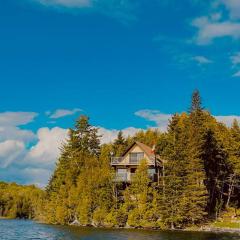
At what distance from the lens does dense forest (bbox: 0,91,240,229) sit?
72.8 meters

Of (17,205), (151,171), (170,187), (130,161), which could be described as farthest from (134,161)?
(17,205)

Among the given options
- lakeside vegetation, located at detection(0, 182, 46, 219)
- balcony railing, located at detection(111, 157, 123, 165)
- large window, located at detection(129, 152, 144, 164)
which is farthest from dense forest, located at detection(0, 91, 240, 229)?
lakeside vegetation, located at detection(0, 182, 46, 219)

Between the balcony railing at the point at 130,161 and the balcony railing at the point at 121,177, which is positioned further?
the balcony railing at the point at 130,161

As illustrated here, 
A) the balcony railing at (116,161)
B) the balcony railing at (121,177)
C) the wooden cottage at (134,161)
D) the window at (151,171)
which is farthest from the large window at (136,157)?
the balcony railing at (121,177)

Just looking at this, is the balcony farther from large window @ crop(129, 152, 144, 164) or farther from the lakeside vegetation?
the lakeside vegetation

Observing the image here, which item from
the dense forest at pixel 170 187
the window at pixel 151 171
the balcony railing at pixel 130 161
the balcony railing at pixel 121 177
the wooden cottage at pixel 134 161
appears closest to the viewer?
the dense forest at pixel 170 187

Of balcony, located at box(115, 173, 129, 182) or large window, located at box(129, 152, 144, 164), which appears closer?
balcony, located at box(115, 173, 129, 182)

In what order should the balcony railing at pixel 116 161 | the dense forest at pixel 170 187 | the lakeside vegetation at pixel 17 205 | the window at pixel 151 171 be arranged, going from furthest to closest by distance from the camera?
1. the lakeside vegetation at pixel 17 205
2. the balcony railing at pixel 116 161
3. the window at pixel 151 171
4. the dense forest at pixel 170 187

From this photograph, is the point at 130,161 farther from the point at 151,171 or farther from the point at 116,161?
the point at 151,171

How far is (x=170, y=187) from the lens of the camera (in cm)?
7288

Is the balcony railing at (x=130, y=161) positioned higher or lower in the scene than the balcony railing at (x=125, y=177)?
higher

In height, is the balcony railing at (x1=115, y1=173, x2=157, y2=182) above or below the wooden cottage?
below

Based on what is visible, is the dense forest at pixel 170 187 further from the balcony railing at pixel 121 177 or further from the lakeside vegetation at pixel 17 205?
the lakeside vegetation at pixel 17 205

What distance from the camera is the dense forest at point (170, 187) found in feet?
239
